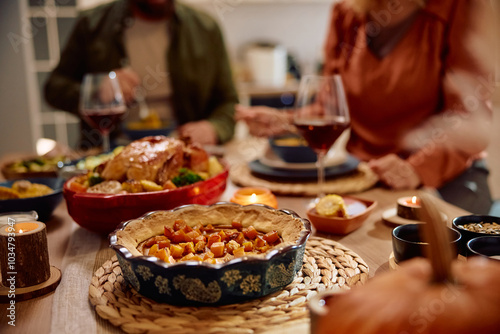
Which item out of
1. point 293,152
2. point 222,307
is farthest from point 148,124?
point 222,307

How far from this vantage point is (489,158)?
152 inches

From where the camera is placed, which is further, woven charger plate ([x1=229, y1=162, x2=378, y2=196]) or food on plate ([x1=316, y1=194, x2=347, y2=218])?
woven charger plate ([x1=229, y1=162, x2=378, y2=196])

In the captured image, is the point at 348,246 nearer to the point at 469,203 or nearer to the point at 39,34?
the point at 469,203

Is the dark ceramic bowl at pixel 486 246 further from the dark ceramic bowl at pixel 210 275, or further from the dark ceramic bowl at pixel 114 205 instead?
the dark ceramic bowl at pixel 114 205

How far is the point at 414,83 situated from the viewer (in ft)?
5.80

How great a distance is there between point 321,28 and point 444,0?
11.2 ft

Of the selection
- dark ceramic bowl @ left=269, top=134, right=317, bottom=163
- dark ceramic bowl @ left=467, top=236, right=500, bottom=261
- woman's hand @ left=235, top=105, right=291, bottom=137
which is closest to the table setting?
dark ceramic bowl @ left=467, top=236, right=500, bottom=261

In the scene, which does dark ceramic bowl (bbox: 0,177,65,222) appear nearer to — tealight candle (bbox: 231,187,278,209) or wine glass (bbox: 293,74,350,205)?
tealight candle (bbox: 231,187,278,209)

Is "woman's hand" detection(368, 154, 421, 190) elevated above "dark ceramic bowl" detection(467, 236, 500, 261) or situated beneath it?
situated beneath

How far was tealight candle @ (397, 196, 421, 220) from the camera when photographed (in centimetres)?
102

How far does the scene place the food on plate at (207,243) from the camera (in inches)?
28.4

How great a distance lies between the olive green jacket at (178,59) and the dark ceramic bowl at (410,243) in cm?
163

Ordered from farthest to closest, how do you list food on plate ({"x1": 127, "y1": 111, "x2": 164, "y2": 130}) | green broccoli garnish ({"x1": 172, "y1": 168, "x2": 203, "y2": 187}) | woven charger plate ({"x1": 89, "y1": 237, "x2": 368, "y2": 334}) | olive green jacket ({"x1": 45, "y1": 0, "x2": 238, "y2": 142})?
1. olive green jacket ({"x1": 45, "y1": 0, "x2": 238, "y2": 142})
2. food on plate ({"x1": 127, "y1": 111, "x2": 164, "y2": 130})
3. green broccoli garnish ({"x1": 172, "y1": 168, "x2": 203, "y2": 187})
4. woven charger plate ({"x1": 89, "y1": 237, "x2": 368, "y2": 334})

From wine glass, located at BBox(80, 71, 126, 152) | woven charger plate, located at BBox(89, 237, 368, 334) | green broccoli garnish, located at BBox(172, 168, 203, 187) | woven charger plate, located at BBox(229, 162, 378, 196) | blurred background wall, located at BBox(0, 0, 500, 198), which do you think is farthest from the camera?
blurred background wall, located at BBox(0, 0, 500, 198)
